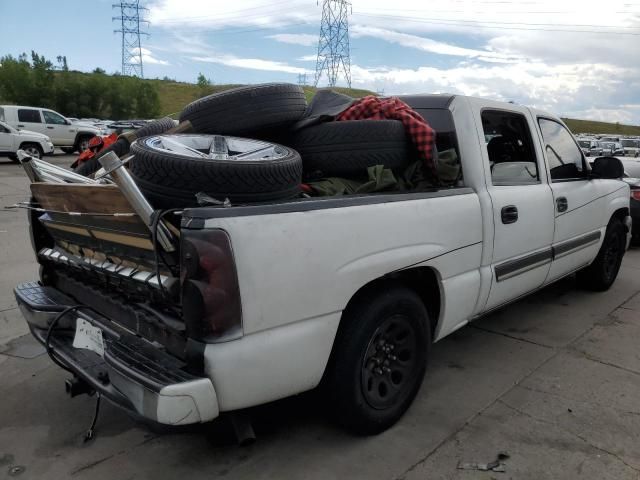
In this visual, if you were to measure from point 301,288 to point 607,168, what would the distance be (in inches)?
145

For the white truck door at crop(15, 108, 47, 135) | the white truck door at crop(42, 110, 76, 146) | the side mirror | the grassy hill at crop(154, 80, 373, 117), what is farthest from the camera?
the grassy hill at crop(154, 80, 373, 117)

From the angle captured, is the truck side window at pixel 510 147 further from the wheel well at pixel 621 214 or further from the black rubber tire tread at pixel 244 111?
the wheel well at pixel 621 214

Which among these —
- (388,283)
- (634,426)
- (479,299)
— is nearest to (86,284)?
(388,283)

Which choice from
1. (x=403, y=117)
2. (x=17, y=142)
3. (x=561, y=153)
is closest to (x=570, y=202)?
(x=561, y=153)

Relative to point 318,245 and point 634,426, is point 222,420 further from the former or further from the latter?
point 634,426

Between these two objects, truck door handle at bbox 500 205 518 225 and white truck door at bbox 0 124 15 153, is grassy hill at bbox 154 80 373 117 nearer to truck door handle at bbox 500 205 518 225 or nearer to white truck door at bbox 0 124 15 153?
white truck door at bbox 0 124 15 153

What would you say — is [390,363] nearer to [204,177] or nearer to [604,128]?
[204,177]

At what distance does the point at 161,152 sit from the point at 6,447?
1.78 m

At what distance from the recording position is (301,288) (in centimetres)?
221

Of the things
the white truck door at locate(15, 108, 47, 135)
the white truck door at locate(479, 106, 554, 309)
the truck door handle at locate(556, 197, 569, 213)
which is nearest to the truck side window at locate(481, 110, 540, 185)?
the white truck door at locate(479, 106, 554, 309)

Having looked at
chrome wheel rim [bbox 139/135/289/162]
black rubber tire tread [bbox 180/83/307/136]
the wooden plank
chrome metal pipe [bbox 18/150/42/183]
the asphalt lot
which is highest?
black rubber tire tread [bbox 180/83/307/136]

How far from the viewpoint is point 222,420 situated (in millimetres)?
2416

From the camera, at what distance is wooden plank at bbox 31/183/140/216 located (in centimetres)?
228

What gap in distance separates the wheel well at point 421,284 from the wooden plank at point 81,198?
3.82 feet
